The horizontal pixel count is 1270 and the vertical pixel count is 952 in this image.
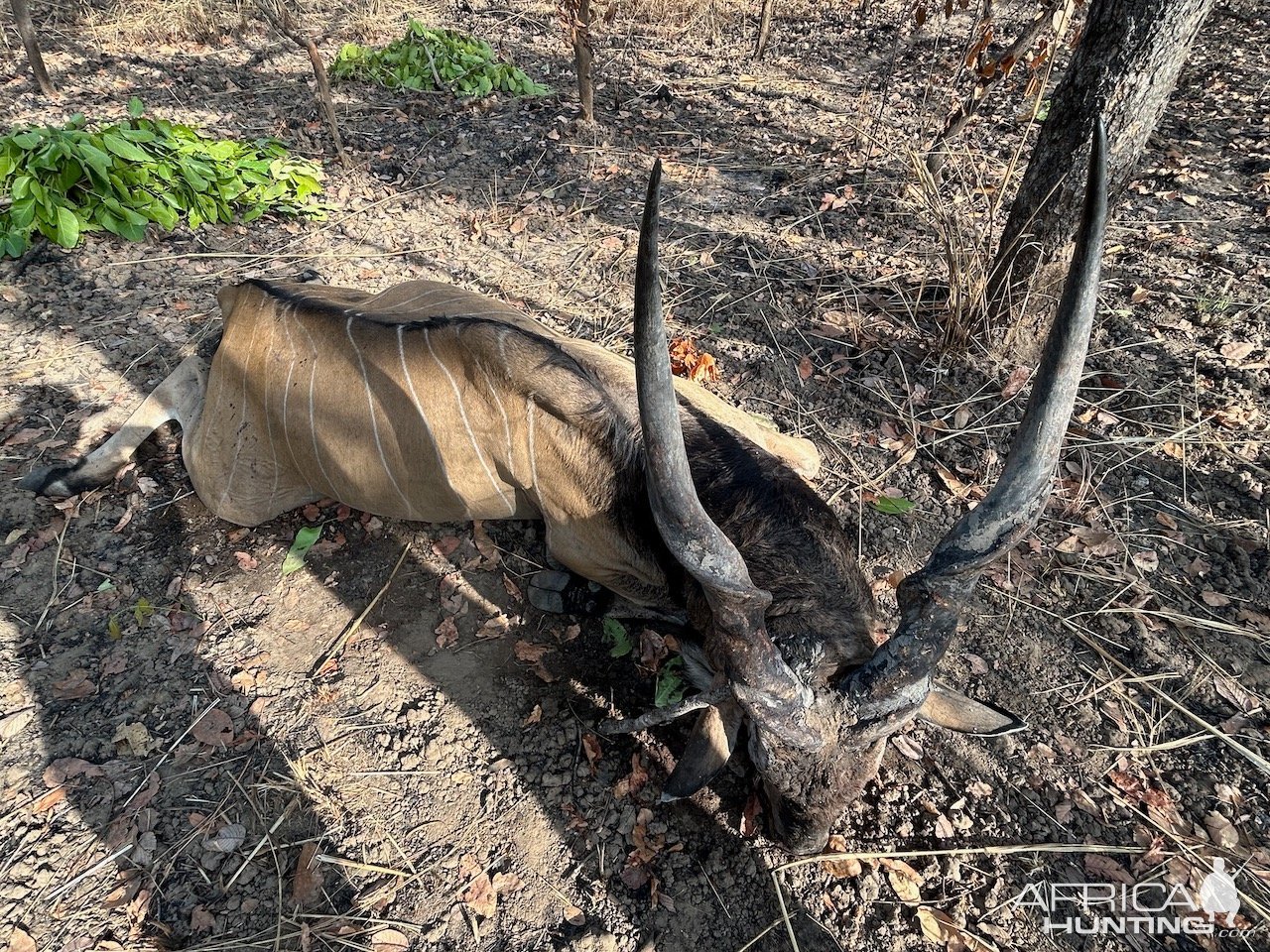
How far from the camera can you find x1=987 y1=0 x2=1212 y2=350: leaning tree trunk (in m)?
3.46

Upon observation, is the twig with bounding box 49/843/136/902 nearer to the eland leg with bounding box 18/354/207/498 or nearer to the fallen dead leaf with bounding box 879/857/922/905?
the eland leg with bounding box 18/354/207/498

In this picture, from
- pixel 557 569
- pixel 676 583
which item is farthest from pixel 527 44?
pixel 676 583

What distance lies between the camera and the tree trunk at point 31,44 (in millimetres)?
6863

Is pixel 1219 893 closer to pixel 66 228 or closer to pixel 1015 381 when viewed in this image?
pixel 1015 381

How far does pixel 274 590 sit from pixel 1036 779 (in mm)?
3824

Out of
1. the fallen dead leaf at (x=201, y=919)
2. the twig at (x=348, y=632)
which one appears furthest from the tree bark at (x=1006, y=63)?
the fallen dead leaf at (x=201, y=919)

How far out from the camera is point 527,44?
915cm

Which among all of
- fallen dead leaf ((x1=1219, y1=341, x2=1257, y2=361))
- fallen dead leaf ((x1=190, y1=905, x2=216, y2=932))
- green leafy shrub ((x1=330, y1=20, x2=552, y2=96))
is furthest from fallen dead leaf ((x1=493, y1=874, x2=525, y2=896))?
green leafy shrub ((x1=330, y1=20, x2=552, y2=96))

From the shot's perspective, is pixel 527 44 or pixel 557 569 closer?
pixel 557 569

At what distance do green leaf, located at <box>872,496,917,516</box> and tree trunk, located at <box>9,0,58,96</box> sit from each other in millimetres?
8833

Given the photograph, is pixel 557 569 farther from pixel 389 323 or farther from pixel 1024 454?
pixel 1024 454

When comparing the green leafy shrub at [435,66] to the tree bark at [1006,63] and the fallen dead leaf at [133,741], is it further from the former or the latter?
the fallen dead leaf at [133,741]

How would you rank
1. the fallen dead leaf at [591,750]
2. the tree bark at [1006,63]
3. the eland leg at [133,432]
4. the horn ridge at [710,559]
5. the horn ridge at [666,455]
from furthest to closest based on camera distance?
the tree bark at [1006,63]
the eland leg at [133,432]
the fallen dead leaf at [591,750]
the horn ridge at [710,559]
the horn ridge at [666,455]

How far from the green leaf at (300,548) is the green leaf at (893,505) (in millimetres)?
3175
